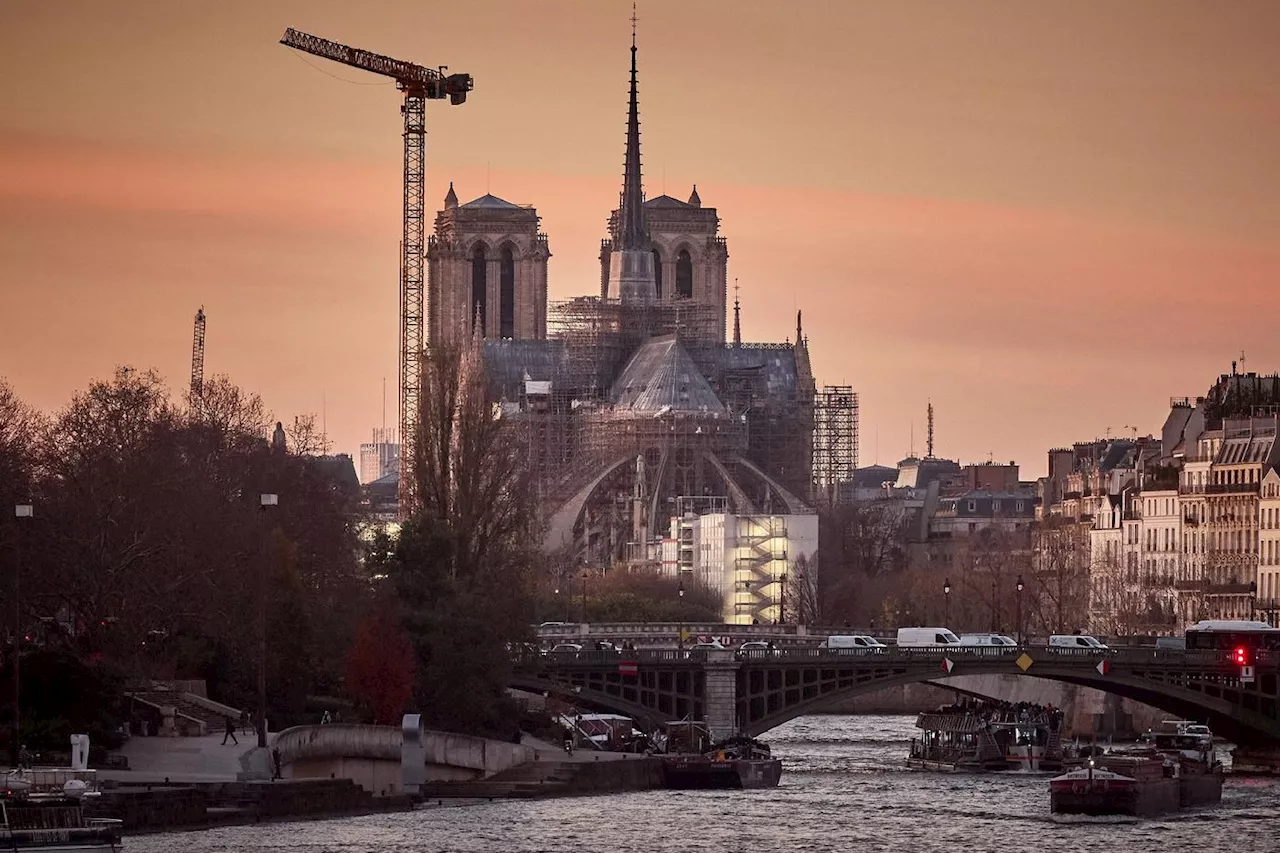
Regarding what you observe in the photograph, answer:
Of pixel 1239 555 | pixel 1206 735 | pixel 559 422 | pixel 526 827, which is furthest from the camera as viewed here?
pixel 559 422

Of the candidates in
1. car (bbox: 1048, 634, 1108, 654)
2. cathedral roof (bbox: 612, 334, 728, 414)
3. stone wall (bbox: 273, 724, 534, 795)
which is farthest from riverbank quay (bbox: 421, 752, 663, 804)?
cathedral roof (bbox: 612, 334, 728, 414)

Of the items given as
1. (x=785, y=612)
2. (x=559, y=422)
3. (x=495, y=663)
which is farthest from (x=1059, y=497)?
(x=495, y=663)

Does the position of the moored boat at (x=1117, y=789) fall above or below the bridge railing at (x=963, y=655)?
below

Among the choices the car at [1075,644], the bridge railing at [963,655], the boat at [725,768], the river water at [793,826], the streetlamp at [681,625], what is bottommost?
the river water at [793,826]

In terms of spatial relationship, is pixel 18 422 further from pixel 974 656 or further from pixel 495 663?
pixel 974 656

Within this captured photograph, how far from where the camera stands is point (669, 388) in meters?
193

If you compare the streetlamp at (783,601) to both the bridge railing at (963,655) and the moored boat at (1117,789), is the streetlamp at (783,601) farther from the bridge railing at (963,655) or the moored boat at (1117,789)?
the moored boat at (1117,789)

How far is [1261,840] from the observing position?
258ft

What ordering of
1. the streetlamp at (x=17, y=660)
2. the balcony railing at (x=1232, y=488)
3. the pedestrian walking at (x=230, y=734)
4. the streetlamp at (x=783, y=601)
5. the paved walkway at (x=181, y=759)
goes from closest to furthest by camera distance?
1. the streetlamp at (x=17, y=660)
2. the paved walkway at (x=181, y=759)
3. the pedestrian walking at (x=230, y=734)
4. the balcony railing at (x=1232, y=488)
5. the streetlamp at (x=783, y=601)

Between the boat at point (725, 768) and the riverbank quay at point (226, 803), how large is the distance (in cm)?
1408

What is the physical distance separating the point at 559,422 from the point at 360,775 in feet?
389

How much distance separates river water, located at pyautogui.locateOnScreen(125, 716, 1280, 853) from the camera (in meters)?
71.4

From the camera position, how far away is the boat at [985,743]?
104 m

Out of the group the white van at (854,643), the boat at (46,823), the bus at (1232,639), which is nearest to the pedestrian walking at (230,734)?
the boat at (46,823)
